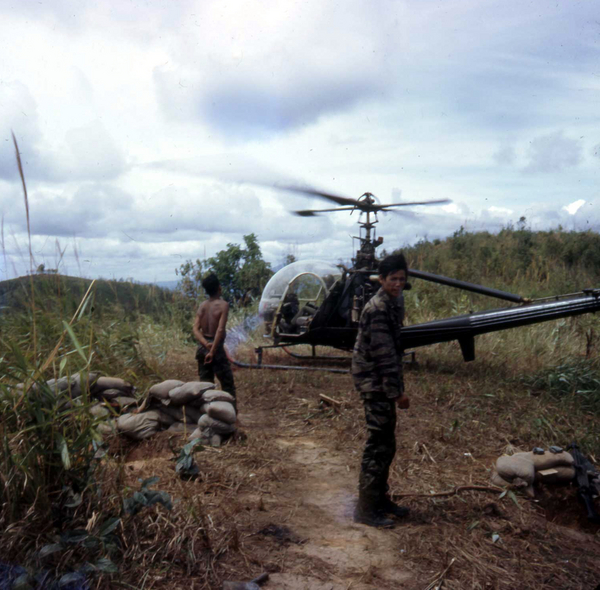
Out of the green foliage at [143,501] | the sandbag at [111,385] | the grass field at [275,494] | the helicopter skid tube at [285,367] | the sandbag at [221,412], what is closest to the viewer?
the grass field at [275,494]

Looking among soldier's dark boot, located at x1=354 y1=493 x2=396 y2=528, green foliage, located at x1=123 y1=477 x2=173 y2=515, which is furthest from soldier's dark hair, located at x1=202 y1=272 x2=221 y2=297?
green foliage, located at x1=123 y1=477 x2=173 y2=515

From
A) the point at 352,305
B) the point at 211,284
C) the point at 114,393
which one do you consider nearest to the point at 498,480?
the point at 211,284

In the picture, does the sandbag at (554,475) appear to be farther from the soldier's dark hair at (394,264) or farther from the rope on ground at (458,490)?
the soldier's dark hair at (394,264)

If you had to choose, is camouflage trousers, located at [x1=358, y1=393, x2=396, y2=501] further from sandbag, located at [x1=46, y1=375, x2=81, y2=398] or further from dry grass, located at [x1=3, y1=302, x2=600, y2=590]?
sandbag, located at [x1=46, y1=375, x2=81, y2=398]

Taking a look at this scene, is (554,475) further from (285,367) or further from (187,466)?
(285,367)

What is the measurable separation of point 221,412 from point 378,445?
5.55ft

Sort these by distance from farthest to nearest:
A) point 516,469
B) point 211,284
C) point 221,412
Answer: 1. point 211,284
2. point 221,412
3. point 516,469

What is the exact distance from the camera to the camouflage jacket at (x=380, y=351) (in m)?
3.55

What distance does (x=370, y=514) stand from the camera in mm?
3600

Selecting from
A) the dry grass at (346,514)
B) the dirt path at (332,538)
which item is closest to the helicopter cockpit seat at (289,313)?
the dry grass at (346,514)

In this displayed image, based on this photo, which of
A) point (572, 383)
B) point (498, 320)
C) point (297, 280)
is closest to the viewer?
point (572, 383)

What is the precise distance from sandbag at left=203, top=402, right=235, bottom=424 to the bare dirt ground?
0.24 metres

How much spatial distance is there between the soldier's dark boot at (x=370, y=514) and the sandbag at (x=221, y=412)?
1.60 m

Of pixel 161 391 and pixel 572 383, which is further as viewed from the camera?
pixel 572 383
